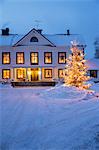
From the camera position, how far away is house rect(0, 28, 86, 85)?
152 feet

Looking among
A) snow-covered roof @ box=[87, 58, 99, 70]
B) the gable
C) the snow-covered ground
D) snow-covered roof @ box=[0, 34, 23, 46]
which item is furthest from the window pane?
the snow-covered ground

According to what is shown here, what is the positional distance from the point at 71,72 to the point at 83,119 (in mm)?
15782

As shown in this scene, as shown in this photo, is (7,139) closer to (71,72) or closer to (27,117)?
(27,117)

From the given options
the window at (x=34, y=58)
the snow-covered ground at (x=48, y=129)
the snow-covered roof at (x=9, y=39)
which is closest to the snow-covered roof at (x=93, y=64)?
the window at (x=34, y=58)

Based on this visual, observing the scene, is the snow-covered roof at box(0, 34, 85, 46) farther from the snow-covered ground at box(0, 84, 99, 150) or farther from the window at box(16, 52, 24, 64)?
the snow-covered ground at box(0, 84, 99, 150)

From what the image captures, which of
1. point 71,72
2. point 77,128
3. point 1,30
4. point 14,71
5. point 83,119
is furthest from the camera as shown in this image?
point 1,30

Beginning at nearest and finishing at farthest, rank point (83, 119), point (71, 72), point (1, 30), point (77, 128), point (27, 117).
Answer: point (77, 128) < point (83, 119) < point (27, 117) < point (71, 72) < point (1, 30)

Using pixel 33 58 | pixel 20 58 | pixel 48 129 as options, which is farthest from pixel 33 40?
pixel 48 129

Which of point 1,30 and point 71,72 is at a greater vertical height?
point 1,30

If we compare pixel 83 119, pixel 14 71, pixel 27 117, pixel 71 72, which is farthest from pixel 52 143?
pixel 14 71

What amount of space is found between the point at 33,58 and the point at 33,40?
7.54 feet

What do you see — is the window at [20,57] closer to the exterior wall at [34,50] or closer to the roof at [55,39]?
the exterior wall at [34,50]

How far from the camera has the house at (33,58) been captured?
46406 millimetres

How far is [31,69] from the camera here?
46719mm
